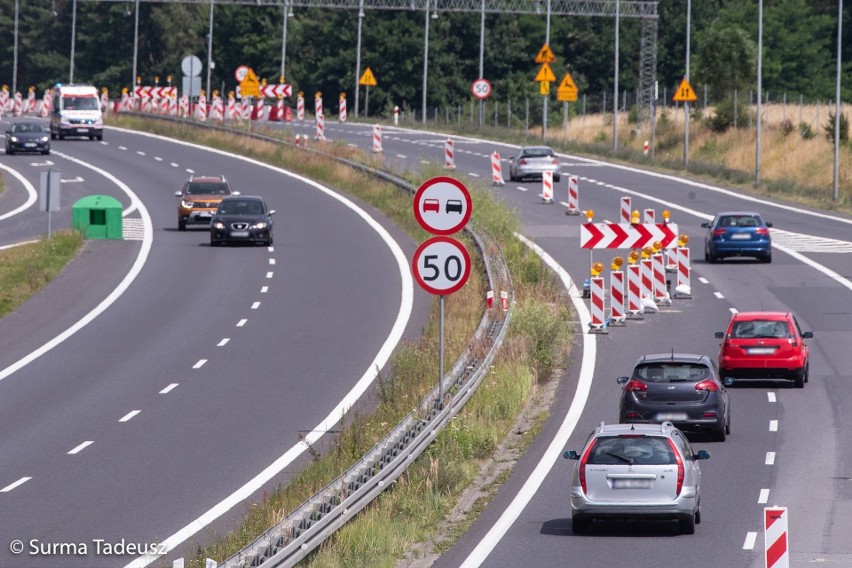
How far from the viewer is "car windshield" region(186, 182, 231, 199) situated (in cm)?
5122

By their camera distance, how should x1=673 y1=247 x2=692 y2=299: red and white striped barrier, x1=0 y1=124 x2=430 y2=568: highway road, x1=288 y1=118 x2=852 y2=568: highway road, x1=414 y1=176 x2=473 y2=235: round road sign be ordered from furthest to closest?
x1=673 y1=247 x2=692 y2=299: red and white striped barrier
x1=414 y1=176 x2=473 y2=235: round road sign
x1=0 y1=124 x2=430 y2=568: highway road
x1=288 y1=118 x2=852 y2=568: highway road

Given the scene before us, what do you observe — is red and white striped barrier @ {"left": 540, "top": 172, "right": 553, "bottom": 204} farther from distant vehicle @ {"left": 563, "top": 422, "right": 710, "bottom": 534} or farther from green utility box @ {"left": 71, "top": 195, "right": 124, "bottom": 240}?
distant vehicle @ {"left": 563, "top": 422, "right": 710, "bottom": 534}

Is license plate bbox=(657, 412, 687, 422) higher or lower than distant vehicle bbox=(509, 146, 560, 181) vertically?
lower

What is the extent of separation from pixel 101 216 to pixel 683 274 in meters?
17.8

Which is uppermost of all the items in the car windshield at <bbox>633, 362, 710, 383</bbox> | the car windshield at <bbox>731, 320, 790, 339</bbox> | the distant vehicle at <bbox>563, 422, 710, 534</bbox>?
the car windshield at <bbox>731, 320, 790, 339</bbox>

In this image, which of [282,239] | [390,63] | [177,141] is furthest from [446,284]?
[390,63]

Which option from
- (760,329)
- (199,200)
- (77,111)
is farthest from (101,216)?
(77,111)

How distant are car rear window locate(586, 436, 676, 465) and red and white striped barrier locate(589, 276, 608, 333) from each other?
48.0 feet

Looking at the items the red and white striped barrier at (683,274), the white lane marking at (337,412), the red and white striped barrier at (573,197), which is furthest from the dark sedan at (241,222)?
the red and white striped barrier at (683,274)

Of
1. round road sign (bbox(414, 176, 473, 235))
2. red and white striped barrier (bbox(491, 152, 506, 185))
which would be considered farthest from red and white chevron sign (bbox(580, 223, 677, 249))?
red and white striped barrier (bbox(491, 152, 506, 185))

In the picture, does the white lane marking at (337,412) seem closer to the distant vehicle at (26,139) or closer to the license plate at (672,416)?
the license plate at (672,416)

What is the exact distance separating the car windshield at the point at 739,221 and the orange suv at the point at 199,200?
50.3 ft

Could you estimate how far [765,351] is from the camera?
2855 cm

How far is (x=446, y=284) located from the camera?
62.8 ft
